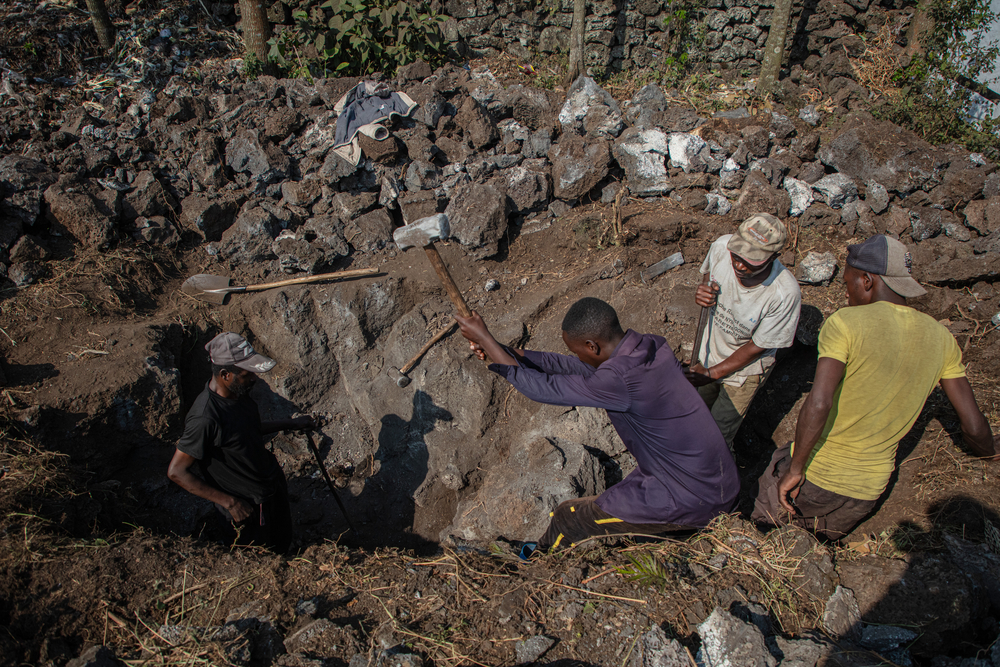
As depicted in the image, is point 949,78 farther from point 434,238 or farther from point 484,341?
point 484,341

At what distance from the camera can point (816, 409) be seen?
244cm

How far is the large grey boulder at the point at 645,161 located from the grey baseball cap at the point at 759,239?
7.28ft

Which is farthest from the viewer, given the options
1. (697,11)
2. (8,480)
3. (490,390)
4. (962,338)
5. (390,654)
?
(697,11)

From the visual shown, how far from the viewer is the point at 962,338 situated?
3941mm

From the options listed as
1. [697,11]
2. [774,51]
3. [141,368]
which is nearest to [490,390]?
[141,368]

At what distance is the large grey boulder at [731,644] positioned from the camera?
203cm

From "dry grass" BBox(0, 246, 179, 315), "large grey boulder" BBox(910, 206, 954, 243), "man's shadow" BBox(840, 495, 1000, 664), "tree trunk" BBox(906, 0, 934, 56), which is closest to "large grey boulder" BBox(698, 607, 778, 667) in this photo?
"man's shadow" BBox(840, 495, 1000, 664)

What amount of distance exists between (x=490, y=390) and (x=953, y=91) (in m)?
5.80

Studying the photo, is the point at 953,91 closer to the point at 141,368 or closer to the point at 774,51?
the point at 774,51

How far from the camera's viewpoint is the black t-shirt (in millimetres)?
2896

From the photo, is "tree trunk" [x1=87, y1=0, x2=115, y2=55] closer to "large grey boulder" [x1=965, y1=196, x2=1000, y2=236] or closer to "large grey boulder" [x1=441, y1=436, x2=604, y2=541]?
"large grey boulder" [x1=441, y1=436, x2=604, y2=541]

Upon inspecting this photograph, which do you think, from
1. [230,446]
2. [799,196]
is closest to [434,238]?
[230,446]

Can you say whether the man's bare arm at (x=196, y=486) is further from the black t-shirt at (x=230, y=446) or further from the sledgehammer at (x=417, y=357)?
the sledgehammer at (x=417, y=357)

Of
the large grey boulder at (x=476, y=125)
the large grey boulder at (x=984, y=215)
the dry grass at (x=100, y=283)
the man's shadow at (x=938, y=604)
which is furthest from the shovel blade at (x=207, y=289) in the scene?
the large grey boulder at (x=984, y=215)
